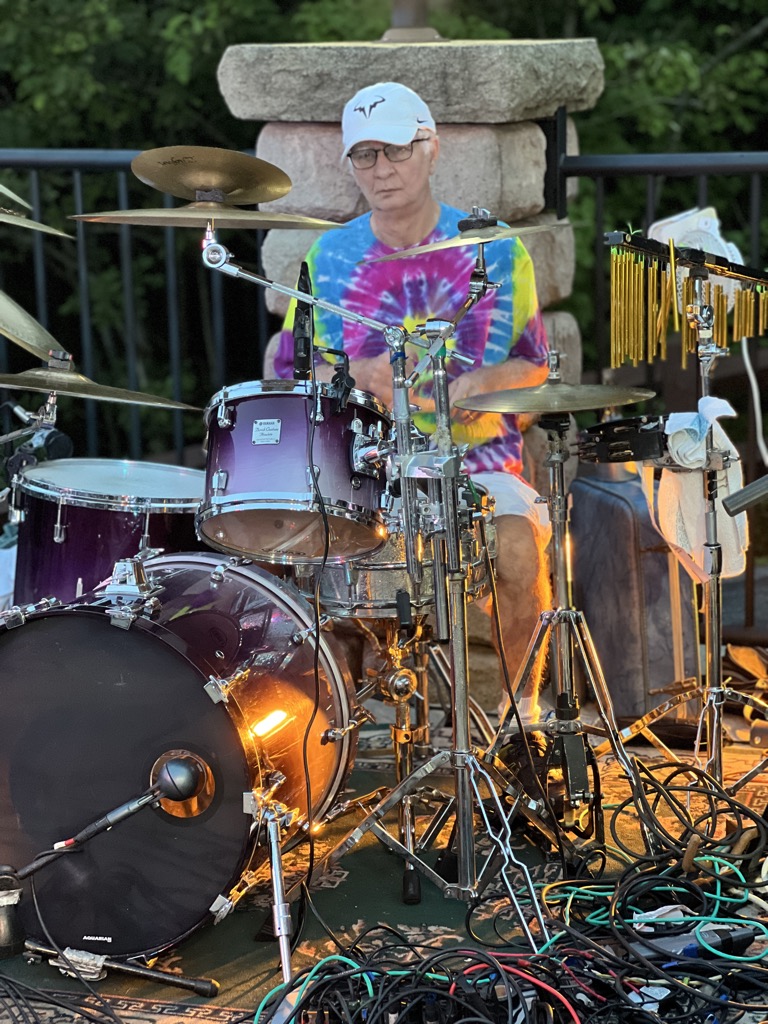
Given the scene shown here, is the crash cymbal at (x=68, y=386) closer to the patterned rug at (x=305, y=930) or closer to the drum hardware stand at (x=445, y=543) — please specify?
the drum hardware stand at (x=445, y=543)

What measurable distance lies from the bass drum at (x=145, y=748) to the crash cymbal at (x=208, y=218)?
30.1 inches

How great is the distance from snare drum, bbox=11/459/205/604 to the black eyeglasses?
1.01 m

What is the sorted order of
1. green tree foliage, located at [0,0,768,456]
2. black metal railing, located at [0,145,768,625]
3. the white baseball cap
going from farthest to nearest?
black metal railing, located at [0,145,768,625] < green tree foliage, located at [0,0,768,456] < the white baseball cap

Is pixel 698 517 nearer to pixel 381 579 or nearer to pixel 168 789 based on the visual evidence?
pixel 381 579

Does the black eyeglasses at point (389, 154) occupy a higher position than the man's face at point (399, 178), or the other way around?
the black eyeglasses at point (389, 154)

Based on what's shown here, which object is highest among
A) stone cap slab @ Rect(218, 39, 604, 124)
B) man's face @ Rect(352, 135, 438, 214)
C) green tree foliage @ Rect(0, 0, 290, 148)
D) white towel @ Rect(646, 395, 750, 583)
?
Result: green tree foliage @ Rect(0, 0, 290, 148)

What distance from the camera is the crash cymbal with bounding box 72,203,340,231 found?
3070mm

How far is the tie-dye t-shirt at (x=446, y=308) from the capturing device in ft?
13.5

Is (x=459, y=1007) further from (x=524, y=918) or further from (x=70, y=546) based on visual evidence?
(x=70, y=546)

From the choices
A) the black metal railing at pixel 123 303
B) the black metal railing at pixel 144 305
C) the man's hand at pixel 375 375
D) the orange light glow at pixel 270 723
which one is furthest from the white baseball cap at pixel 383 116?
the black metal railing at pixel 123 303

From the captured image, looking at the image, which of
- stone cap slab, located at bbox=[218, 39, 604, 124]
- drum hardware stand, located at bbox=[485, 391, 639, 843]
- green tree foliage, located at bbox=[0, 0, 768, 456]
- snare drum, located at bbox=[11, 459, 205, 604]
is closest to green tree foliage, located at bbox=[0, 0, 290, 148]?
green tree foliage, located at bbox=[0, 0, 768, 456]

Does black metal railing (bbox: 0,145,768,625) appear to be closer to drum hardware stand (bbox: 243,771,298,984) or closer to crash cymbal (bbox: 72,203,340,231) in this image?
crash cymbal (bbox: 72,203,340,231)

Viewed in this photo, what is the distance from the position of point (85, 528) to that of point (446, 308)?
1210mm

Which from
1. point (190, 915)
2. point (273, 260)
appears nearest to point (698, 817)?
point (190, 915)
